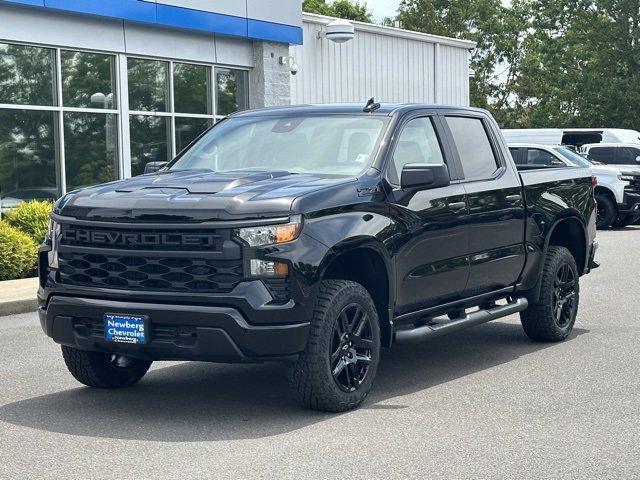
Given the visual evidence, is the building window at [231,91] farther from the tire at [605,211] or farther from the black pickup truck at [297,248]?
the black pickup truck at [297,248]

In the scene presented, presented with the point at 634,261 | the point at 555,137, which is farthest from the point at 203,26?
the point at 555,137

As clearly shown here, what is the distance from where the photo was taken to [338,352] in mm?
7113

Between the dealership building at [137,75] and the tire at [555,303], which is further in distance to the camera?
the dealership building at [137,75]

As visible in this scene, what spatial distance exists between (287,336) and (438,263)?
69.8 inches

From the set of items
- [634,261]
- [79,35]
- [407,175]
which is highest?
[79,35]

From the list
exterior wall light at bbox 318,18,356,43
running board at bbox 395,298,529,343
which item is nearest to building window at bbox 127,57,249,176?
→ exterior wall light at bbox 318,18,356,43

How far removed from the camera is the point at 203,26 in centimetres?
2325

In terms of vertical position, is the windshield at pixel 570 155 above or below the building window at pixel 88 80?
below

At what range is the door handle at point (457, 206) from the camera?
834cm

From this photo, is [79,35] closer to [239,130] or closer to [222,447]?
[239,130]

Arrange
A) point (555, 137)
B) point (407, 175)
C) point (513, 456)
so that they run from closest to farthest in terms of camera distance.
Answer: point (513, 456) < point (407, 175) < point (555, 137)

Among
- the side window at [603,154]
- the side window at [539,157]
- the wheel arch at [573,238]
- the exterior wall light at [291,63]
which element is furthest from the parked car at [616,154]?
the wheel arch at [573,238]

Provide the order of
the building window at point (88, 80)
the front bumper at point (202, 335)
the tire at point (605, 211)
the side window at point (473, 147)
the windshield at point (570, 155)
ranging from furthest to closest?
the tire at point (605, 211), the windshield at point (570, 155), the building window at point (88, 80), the side window at point (473, 147), the front bumper at point (202, 335)

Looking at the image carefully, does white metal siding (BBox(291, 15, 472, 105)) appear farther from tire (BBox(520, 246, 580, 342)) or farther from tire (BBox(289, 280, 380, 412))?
tire (BBox(289, 280, 380, 412))
